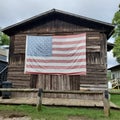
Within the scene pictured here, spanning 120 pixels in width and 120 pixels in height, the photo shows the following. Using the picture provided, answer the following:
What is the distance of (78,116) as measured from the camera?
806cm

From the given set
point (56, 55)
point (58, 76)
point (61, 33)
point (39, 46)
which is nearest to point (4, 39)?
point (39, 46)

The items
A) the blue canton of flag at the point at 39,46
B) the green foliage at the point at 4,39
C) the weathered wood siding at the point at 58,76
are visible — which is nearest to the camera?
the weathered wood siding at the point at 58,76

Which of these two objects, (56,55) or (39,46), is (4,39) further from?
(56,55)

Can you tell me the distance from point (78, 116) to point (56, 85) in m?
5.20

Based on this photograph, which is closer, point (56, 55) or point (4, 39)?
point (56, 55)

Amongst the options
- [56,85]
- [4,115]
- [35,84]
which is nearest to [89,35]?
[56,85]

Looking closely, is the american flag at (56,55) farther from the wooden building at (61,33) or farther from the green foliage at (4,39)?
the green foliage at (4,39)

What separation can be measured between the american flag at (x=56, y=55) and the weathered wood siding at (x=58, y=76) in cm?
31

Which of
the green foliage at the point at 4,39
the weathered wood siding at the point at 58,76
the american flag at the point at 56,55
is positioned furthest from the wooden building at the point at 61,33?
the green foliage at the point at 4,39

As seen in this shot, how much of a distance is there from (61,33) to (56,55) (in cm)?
145

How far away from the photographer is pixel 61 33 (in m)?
13.6

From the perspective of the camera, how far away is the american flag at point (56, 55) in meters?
13.0

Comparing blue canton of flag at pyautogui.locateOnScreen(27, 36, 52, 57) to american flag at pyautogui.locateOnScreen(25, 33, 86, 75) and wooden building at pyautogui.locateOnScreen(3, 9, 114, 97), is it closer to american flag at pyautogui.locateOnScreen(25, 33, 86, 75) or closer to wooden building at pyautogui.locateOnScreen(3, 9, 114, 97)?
american flag at pyautogui.locateOnScreen(25, 33, 86, 75)

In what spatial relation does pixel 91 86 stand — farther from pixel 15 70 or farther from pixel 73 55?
pixel 15 70
